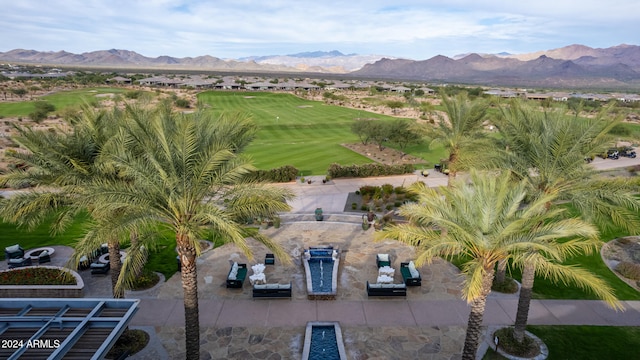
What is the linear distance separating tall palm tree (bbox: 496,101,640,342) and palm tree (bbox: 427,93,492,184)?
523 centimetres

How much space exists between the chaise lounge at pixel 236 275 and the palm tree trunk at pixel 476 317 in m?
9.25

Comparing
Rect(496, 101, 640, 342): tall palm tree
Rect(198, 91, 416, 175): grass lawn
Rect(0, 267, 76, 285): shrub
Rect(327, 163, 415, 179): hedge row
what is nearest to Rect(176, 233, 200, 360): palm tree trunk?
Rect(0, 267, 76, 285): shrub

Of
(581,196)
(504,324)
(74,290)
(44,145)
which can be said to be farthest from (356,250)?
(44,145)

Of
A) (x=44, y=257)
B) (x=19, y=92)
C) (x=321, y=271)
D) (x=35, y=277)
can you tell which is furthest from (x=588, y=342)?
(x=19, y=92)

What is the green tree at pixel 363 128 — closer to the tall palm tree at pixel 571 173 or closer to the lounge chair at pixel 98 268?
the tall palm tree at pixel 571 173

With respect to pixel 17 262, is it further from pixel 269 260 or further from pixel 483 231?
pixel 483 231

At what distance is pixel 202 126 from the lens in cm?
1198

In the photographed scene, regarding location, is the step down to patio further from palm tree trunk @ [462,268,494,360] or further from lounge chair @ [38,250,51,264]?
palm tree trunk @ [462,268,494,360]

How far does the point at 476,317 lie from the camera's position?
415 inches

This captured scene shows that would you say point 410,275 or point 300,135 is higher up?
point 300,135

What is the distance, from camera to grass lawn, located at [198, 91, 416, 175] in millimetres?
37656

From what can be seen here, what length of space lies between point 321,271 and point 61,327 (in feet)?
35.6

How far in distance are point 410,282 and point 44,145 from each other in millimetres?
14592

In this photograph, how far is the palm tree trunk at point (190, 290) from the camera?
10.5m
